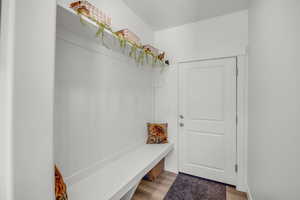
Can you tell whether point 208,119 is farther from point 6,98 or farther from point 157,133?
point 6,98

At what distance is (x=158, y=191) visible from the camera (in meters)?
1.96

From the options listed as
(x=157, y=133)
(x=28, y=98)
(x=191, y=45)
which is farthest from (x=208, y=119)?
(x=28, y=98)

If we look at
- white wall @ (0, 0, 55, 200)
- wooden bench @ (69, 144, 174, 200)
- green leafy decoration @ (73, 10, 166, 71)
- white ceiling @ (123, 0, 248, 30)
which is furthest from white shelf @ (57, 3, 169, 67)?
wooden bench @ (69, 144, 174, 200)

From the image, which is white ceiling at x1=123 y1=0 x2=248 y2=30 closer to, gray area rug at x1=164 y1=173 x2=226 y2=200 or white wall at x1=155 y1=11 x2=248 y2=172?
white wall at x1=155 y1=11 x2=248 y2=172

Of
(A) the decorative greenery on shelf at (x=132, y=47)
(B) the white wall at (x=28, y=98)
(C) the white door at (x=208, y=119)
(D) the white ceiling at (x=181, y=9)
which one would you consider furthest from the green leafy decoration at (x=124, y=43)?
(D) the white ceiling at (x=181, y=9)

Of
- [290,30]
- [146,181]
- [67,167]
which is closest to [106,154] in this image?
[67,167]

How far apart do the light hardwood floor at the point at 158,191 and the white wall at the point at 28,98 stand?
1.41 metres

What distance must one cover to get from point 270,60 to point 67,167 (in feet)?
6.51

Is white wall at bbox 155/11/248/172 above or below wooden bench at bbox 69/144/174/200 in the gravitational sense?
above

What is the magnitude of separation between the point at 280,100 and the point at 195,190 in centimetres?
169

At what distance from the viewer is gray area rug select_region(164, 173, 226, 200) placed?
1.87 meters

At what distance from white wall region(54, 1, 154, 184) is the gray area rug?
859 millimetres

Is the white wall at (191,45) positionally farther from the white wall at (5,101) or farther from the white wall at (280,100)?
the white wall at (5,101)

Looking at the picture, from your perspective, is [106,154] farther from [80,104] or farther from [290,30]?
[290,30]
